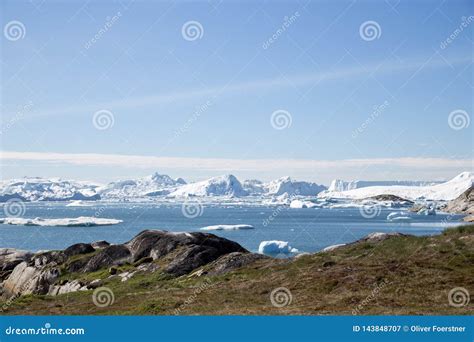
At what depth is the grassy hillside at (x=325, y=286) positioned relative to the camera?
77.5 ft

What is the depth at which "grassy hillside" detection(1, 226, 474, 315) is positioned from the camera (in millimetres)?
23625

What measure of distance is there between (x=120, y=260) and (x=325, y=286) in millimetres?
22031

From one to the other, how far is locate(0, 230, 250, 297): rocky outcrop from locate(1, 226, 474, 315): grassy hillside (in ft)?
10.2

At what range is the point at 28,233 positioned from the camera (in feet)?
429

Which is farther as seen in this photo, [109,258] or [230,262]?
[109,258]

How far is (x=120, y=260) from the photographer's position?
44.4 meters

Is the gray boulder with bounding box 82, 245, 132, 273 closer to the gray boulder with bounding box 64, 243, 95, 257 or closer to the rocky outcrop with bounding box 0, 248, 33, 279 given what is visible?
the gray boulder with bounding box 64, 243, 95, 257

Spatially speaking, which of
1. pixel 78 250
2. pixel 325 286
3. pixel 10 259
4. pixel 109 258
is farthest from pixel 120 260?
pixel 325 286

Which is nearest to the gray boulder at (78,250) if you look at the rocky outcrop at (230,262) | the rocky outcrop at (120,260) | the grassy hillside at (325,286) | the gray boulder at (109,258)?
the rocky outcrop at (120,260)

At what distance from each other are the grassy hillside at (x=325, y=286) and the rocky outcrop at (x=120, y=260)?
10.2 ft

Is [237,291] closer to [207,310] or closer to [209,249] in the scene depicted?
[207,310]

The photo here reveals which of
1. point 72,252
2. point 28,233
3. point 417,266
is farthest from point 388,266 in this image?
point 28,233

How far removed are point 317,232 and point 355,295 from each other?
93.9 m

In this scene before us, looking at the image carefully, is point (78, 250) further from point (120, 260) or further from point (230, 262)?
point (230, 262)
